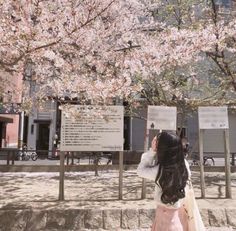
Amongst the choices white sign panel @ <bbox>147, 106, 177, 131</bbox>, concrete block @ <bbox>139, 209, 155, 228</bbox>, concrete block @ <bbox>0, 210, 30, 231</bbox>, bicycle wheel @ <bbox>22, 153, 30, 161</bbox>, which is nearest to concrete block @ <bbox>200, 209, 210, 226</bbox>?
concrete block @ <bbox>139, 209, 155, 228</bbox>

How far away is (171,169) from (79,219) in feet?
12.5

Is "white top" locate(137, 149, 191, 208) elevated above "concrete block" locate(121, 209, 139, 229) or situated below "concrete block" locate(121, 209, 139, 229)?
above

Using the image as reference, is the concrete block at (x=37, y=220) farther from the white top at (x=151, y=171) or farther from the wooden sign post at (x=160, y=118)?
the white top at (x=151, y=171)

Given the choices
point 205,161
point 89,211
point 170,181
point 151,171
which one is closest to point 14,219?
point 89,211

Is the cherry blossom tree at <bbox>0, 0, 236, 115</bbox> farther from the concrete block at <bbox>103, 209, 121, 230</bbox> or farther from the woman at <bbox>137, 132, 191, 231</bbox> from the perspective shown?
the woman at <bbox>137, 132, 191, 231</bbox>

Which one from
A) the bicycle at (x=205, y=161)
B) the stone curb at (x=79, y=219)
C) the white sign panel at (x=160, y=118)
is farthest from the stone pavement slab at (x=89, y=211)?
the bicycle at (x=205, y=161)

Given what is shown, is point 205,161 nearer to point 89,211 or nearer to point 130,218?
point 130,218

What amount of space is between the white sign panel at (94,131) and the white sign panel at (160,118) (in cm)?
65

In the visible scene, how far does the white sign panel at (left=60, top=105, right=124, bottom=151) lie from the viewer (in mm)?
8469

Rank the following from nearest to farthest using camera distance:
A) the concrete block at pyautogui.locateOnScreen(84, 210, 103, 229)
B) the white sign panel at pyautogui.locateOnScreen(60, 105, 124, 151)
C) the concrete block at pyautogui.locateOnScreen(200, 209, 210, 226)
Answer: the concrete block at pyautogui.locateOnScreen(84, 210, 103, 229)
the concrete block at pyautogui.locateOnScreen(200, 209, 210, 226)
the white sign panel at pyautogui.locateOnScreen(60, 105, 124, 151)

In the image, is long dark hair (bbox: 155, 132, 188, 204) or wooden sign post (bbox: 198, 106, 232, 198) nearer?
long dark hair (bbox: 155, 132, 188, 204)

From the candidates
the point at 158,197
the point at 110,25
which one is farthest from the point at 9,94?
the point at 158,197

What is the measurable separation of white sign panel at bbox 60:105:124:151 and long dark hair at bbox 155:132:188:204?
4563 mm

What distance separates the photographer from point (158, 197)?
402cm
